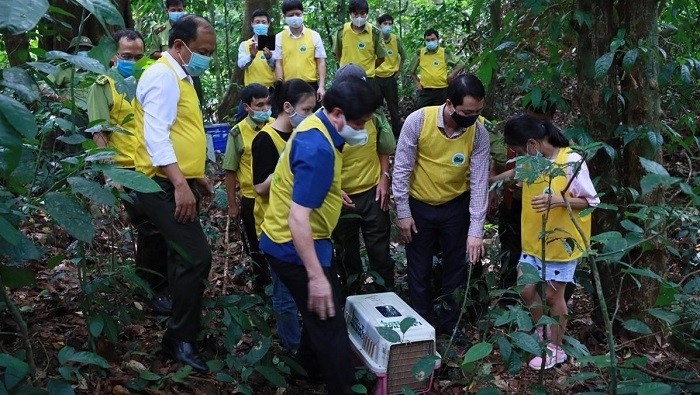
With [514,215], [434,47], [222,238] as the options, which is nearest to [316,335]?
[514,215]

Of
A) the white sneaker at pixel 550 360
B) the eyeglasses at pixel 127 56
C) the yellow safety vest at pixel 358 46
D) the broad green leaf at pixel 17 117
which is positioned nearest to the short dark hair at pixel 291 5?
the yellow safety vest at pixel 358 46

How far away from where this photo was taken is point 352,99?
3.07 metres

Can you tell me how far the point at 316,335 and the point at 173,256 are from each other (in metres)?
0.95

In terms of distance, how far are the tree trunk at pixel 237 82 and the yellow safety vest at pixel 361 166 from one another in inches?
195

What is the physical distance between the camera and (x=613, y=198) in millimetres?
4223

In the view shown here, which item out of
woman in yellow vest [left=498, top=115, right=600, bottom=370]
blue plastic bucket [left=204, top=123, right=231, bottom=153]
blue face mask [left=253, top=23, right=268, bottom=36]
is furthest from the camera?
blue face mask [left=253, top=23, right=268, bottom=36]

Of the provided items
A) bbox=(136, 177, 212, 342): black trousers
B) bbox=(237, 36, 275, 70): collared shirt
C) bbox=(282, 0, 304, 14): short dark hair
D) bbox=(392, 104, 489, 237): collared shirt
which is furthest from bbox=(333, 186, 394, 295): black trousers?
bbox=(282, 0, 304, 14): short dark hair

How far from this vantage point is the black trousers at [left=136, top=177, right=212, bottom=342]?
3518mm

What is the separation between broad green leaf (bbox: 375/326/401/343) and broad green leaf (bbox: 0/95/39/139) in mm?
1945

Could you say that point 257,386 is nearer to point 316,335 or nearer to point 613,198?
point 316,335

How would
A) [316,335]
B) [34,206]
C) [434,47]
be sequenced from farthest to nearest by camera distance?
[434,47], [316,335], [34,206]

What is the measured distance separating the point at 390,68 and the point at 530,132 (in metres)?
5.36

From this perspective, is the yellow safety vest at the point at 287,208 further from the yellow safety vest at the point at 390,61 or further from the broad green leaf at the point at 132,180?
the yellow safety vest at the point at 390,61

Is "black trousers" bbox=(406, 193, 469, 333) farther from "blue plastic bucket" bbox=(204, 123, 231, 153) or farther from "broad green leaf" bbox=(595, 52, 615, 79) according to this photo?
"blue plastic bucket" bbox=(204, 123, 231, 153)
